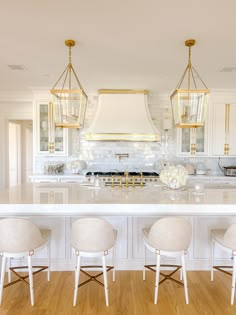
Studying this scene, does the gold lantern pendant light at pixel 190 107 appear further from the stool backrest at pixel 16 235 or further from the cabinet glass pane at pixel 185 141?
the cabinet glass pane at pixel 185 141

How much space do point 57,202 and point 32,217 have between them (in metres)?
0.64

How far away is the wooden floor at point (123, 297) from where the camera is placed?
204 cm

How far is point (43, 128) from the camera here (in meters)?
4.89

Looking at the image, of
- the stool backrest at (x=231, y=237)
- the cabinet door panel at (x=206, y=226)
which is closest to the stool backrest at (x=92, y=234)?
the stool backrest at (x=231, y=237)

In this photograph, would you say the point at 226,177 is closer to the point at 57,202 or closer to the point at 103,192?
the point at 103,192

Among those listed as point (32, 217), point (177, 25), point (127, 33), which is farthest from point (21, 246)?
point (177, 25)

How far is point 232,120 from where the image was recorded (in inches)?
191

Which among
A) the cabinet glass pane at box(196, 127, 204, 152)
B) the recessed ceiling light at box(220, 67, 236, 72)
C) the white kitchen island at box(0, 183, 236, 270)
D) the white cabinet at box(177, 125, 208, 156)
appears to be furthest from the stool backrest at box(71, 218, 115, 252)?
the cabinet glass pane at box(196, 127, 204, 152)

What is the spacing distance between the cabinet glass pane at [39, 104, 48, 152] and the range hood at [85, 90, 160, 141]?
95 cm

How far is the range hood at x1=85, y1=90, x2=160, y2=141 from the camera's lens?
15.0 ft

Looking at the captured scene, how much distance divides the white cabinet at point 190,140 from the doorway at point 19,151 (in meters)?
4.18

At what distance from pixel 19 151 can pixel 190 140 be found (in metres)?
4.56

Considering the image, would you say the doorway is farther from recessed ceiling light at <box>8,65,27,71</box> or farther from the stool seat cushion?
the stool seat cushion

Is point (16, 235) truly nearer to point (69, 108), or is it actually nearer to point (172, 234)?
point (172, 234)
